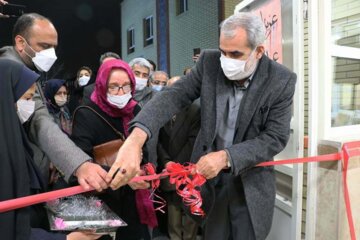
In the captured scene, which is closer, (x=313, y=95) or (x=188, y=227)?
(x=313, y=95)

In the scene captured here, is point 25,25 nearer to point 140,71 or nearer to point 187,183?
point 187,183

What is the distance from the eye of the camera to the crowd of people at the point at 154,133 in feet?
4.62

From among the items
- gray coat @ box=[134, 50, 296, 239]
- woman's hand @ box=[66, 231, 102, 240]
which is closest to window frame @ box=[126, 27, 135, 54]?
gray coat @ box=[134, 50, 296, 239]

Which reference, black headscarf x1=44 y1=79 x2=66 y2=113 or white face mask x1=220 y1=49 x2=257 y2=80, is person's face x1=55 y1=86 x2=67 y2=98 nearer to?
black headscarf x1=44 y1=79 x2=66 y2=113

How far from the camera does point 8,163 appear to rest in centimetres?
131

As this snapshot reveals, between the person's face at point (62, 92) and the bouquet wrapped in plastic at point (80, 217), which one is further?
the person's face at point (62, 92)

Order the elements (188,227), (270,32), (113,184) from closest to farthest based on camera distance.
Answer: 1. (113,184)
2. (270,32)
3. (188,227)

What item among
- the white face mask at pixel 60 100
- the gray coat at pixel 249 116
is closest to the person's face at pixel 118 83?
the gray coat at pixel 249 116

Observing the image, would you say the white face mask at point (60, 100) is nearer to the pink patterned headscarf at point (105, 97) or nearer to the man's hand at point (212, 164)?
the pink patterned headscarf at point (105, 97)

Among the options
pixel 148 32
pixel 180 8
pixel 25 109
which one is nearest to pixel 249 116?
pixel 25 109

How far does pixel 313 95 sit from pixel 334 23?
620 mm

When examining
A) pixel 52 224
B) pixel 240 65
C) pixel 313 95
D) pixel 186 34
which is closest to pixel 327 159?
pixel 313 95

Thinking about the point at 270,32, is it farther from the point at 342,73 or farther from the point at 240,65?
the point at 240,65

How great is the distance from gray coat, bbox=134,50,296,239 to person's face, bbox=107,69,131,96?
0.60m
